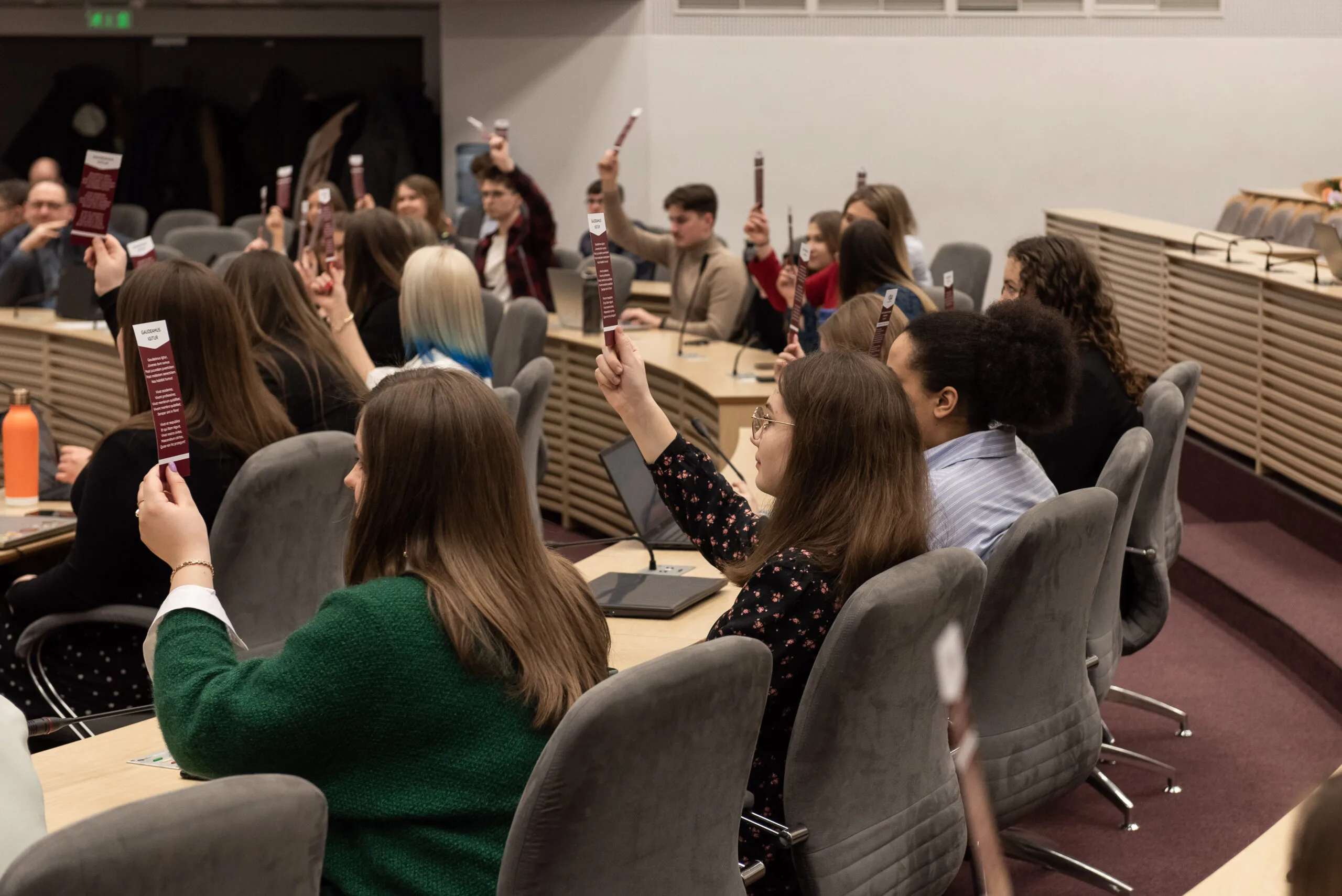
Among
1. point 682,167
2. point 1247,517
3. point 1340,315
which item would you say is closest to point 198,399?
point 1340,315

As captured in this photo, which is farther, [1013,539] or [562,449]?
[562,449]

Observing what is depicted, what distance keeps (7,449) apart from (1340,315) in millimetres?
4015

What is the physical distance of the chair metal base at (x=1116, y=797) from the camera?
3.42 meters

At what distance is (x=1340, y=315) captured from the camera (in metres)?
4.85

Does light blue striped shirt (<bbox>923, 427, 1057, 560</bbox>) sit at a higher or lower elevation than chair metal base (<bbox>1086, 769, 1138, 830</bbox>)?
higher

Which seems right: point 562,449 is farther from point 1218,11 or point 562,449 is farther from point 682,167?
point 1218,11

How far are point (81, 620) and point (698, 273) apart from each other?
3900 mm

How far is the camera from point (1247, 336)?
5.64 meters

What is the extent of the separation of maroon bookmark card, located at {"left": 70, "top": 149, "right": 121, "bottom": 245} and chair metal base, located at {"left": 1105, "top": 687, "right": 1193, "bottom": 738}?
9.22 ft

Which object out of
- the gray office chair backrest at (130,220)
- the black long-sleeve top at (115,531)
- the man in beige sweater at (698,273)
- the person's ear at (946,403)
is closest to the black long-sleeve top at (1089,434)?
the person's ear at (946,403)

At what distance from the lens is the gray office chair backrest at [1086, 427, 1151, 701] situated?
2.92m

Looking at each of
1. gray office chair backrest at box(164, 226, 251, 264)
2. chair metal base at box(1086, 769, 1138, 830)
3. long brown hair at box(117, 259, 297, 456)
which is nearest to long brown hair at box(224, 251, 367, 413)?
long brown hair at box(117, 259, 297, 456)

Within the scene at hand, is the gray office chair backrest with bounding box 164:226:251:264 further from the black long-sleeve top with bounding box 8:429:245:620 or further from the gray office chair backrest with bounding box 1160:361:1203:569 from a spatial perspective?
the gray office chair backrest with bounding box 1160:361:1203:569

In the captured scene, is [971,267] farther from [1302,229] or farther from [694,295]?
[1302,229]
